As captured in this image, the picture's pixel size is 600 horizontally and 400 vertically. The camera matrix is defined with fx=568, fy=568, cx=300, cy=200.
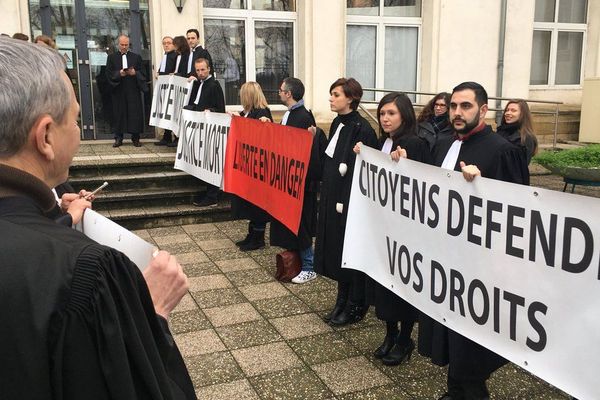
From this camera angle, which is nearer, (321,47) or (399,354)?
(399,354)

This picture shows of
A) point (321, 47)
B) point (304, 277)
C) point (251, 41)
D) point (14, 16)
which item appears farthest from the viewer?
point (251, 41)

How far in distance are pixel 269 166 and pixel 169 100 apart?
12.7ft

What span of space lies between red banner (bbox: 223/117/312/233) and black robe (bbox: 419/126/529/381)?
6.38 ft

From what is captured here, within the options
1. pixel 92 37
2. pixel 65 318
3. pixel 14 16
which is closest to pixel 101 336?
pixel 65 318

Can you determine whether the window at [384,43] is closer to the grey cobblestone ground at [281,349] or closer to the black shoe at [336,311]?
the grey cobblestone ground at [281,349]

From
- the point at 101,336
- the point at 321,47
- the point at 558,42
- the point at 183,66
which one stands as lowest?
the point at 101,336

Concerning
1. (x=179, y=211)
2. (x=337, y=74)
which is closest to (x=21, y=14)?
(x=179, y=211)

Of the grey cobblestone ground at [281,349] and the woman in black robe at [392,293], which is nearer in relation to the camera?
the grey cobblestone ground at [281,349]

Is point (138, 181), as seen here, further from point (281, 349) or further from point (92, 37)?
point (281, 349)

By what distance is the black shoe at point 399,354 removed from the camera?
383 cm

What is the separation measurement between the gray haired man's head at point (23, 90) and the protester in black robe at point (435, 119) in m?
5.27

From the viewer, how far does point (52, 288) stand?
983mm

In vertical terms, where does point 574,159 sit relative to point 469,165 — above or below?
below

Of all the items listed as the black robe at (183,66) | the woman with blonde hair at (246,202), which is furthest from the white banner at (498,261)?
the black robe at (183,66)
